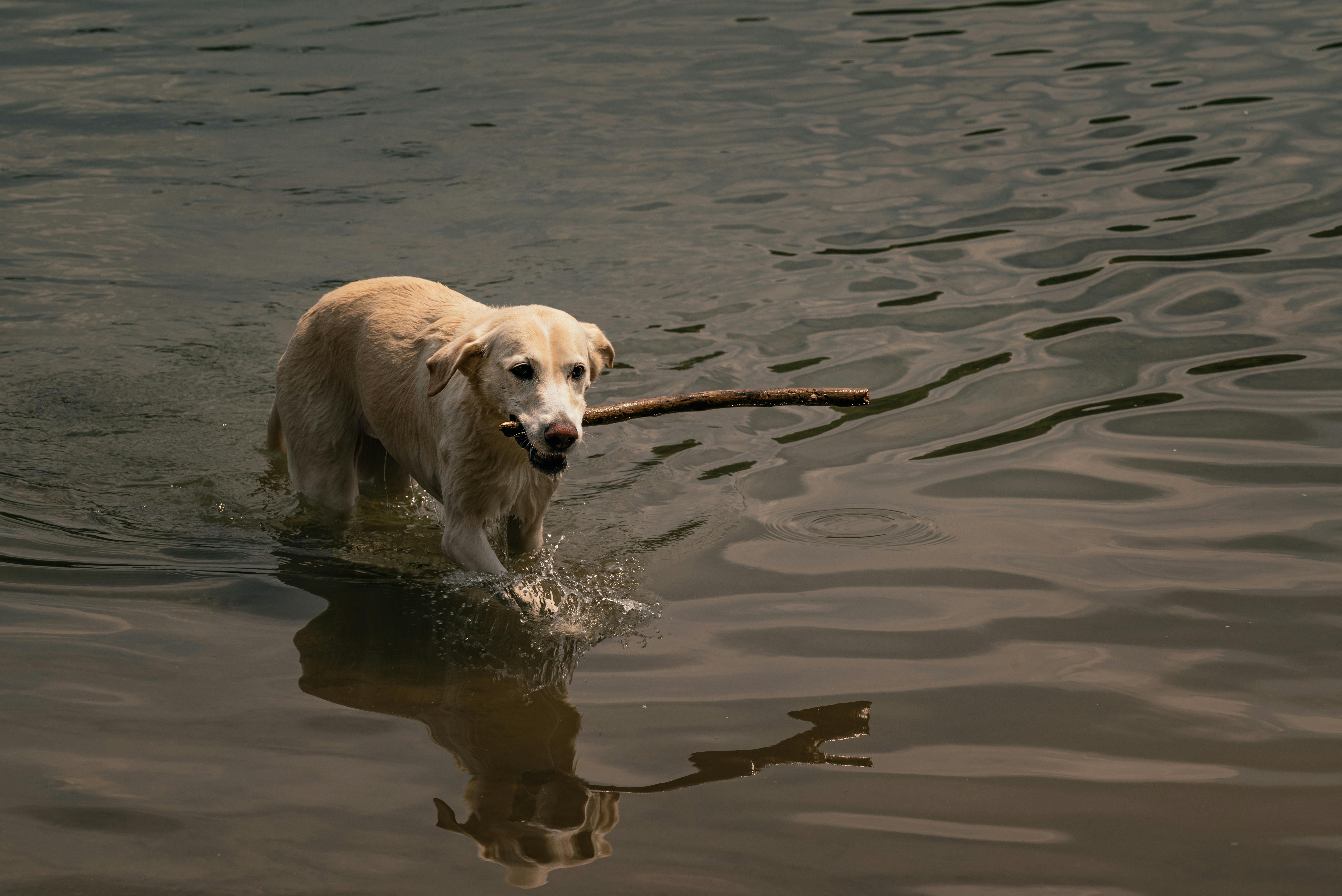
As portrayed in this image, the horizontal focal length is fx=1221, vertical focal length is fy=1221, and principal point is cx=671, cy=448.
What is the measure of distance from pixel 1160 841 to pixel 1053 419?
457 cm

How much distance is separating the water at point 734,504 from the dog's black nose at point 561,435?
100 cm

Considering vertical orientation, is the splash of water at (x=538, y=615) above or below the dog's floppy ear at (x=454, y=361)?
below

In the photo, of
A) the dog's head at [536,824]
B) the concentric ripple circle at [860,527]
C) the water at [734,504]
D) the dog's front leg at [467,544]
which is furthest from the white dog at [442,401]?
the dog's head at [536,824]

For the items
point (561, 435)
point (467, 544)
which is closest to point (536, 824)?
point (561, 435)

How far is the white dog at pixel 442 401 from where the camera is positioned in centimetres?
585

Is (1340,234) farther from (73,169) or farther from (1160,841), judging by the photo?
(73,169)

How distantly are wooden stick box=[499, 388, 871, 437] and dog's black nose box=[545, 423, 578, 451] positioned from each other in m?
0.65

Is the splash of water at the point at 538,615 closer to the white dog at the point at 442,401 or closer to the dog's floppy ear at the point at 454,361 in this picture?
the white dog at the point at 442,401

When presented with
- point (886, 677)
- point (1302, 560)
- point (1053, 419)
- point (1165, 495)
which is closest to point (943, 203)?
point (1053, 419)

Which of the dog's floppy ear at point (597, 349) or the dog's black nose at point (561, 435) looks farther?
the dog's floppy ear at point (597, 349)

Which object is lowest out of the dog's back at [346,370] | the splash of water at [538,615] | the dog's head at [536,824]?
the splash of water at [538,615]

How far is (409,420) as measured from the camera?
7148 mm

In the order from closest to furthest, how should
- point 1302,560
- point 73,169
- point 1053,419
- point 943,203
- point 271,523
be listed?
point 1302,560 → point 271,523 → point 1053,419 → point 943,203 → point 73,169

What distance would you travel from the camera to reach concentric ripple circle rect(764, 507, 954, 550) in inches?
268
